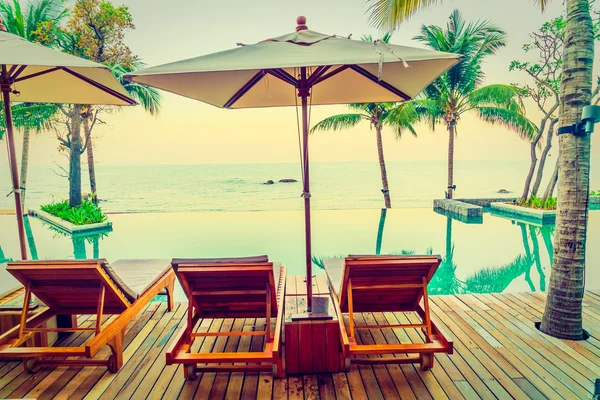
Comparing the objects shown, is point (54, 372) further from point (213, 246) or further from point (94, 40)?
point (94, 40)

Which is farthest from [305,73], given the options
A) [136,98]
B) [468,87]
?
[468,87]

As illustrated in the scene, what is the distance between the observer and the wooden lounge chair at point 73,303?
2.09 m

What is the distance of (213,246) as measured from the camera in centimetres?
761

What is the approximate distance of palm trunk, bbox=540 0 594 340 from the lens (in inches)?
98.1

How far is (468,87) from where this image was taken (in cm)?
1185

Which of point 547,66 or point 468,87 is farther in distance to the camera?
point 468,87

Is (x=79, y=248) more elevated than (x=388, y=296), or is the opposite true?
(x=388, y=296)

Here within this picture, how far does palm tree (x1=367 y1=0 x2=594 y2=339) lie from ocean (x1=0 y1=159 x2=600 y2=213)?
16.8m

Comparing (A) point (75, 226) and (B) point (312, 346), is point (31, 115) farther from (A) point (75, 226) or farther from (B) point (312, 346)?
(B) point (312, 346)

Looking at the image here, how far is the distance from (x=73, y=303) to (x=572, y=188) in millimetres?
3634

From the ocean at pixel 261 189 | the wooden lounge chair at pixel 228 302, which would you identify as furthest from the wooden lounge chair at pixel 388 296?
the ocean at pixel 261 189

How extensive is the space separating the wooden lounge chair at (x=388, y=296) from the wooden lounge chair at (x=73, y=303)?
1.45 m

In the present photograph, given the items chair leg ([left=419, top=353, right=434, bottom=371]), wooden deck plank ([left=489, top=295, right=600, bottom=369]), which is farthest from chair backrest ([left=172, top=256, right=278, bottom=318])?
wooden deck plank ([left=489, top=295, right=600, bottom=369])

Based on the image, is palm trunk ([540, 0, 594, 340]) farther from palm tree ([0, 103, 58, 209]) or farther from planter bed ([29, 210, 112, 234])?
palm tree ([0, 103, 58, 209])
